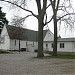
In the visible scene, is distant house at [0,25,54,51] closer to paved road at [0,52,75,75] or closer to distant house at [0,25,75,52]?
distant house at [0,25,75,52]

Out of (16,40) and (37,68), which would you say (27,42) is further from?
(37,68)

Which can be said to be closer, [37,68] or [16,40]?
[37,68]

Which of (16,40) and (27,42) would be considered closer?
(16,40)

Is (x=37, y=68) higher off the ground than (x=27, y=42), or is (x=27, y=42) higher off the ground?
(x=27, y=42)

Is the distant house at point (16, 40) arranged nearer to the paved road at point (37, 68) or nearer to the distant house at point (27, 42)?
the distant house at point (27, 42)

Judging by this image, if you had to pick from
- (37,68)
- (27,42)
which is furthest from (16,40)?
(37,68)

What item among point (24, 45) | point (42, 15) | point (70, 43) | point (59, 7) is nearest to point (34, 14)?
point (42, 15)

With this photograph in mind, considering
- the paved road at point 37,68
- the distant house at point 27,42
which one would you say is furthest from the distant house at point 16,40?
the paved road at point 37,68

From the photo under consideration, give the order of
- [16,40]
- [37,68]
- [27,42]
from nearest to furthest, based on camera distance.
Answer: [37,68]
[16,40]
[27,42]

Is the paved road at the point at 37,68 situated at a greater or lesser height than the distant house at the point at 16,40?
lesser

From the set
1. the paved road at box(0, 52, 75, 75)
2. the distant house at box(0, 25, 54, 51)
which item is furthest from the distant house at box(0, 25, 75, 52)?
the paved road at box(0, 52, 75, 75)

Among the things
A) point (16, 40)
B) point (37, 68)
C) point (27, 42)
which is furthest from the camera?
point (27, 42)

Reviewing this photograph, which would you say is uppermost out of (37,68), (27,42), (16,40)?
(16,40)

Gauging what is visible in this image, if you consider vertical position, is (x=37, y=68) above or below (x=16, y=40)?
below
